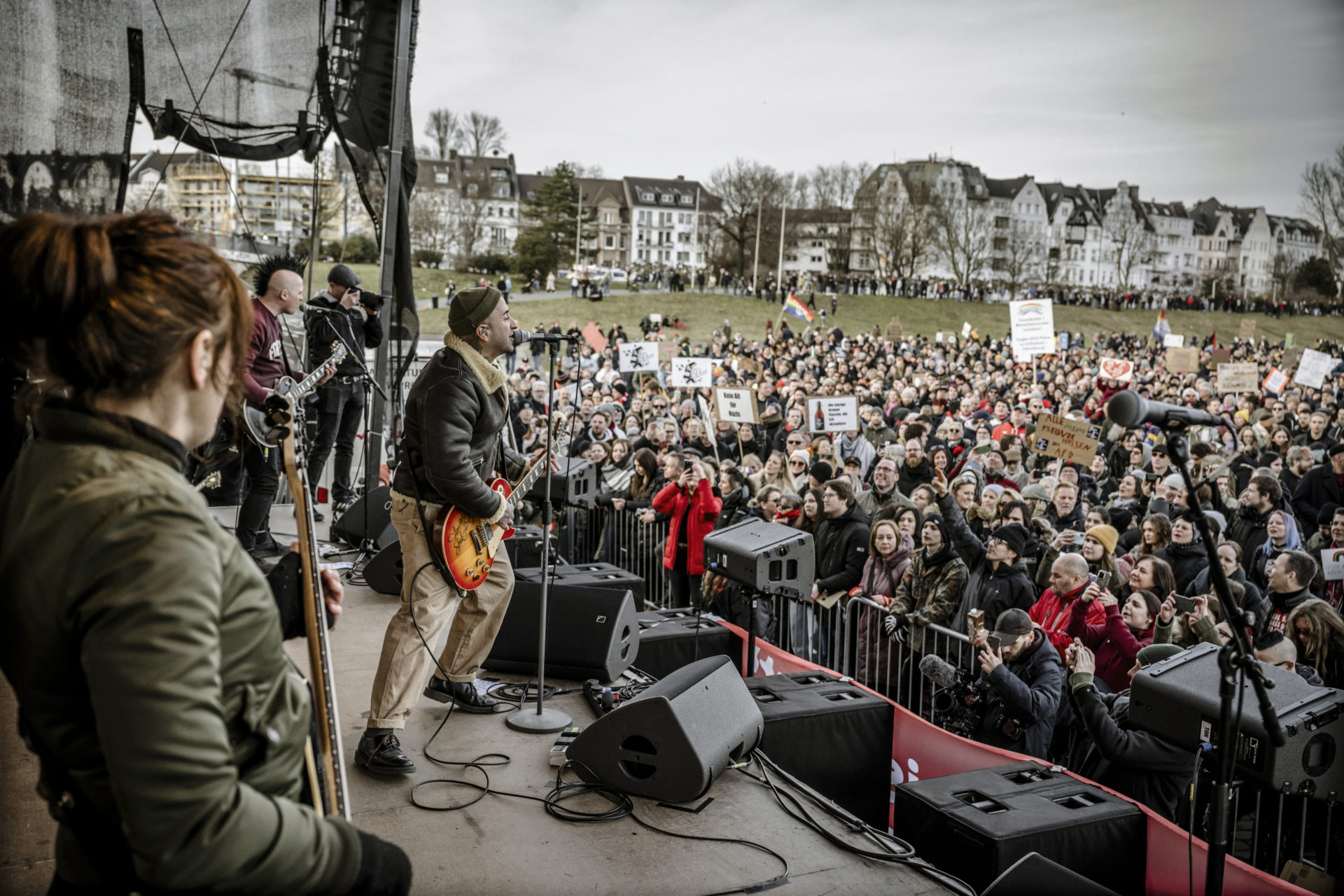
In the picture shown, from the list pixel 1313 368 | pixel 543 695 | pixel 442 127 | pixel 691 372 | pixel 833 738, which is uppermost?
pixel 442 127

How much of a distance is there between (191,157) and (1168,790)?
7006 mm

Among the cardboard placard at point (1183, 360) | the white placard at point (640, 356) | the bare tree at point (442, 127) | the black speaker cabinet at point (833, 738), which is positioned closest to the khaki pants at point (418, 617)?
the black speaker cabinet at point (833, 738)

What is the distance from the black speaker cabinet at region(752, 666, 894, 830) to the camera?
4.47 m

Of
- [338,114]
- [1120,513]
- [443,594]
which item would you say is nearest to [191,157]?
[338,114]

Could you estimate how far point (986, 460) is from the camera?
9.54 meters

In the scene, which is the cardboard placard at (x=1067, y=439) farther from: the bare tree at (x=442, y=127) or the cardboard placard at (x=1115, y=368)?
the bare tree at (x=442, y=127)

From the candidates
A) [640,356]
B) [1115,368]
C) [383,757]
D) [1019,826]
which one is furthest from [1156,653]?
[1115,368]

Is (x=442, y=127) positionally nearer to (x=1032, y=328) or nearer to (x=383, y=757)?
(x=1032, y=328)

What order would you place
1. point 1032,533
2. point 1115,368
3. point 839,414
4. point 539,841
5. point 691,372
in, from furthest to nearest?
point 1115,368
point 691,372
point 839,414
point 1032,533
point 539,841

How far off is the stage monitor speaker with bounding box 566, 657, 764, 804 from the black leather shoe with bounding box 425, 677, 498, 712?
82 cm

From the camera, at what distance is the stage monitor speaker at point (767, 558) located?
5348 mm

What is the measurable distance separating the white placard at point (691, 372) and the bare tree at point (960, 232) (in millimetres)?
54476

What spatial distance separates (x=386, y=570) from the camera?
21.0ft

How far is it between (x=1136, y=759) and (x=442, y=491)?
3101 mm
